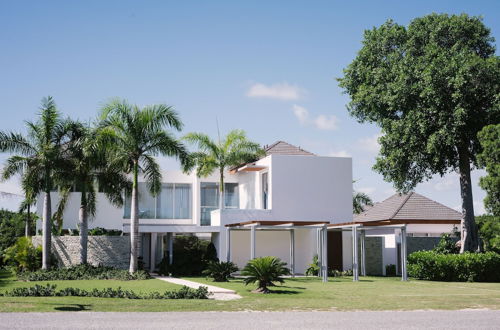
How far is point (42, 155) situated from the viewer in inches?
1061

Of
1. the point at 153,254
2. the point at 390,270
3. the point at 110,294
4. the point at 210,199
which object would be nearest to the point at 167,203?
the point at 210,199

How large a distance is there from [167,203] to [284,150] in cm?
761

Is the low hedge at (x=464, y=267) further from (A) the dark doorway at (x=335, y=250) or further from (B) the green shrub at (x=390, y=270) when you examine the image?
(A) the dark doorway at (x=335, y=250)

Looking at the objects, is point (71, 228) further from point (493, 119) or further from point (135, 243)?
point (493, 119)

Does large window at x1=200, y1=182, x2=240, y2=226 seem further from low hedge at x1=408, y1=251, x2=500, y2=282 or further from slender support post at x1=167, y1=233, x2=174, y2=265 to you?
low hedge at x1=408, y1=251, x2=500, y2=282

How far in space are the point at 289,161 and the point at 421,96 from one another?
8.63 meters

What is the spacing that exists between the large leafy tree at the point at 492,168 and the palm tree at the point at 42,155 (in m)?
18.2

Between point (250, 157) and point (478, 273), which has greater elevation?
point (250, 157)

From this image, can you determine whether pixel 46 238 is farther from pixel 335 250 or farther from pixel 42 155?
pixel 335 250

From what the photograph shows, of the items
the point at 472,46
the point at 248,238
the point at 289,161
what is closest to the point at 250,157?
the point at 289,161

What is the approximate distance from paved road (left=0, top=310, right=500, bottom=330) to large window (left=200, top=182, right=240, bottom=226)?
20546 mm

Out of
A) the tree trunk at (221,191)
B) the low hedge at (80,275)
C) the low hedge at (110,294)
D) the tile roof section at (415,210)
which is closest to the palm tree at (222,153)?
the tree trunk at (221,191)

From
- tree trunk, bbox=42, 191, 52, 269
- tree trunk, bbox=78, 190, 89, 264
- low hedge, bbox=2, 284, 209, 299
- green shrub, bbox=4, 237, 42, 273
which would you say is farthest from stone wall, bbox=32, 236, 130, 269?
low hedge, bbox=2, 284, 209, 299

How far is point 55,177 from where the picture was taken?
90.1 ft
